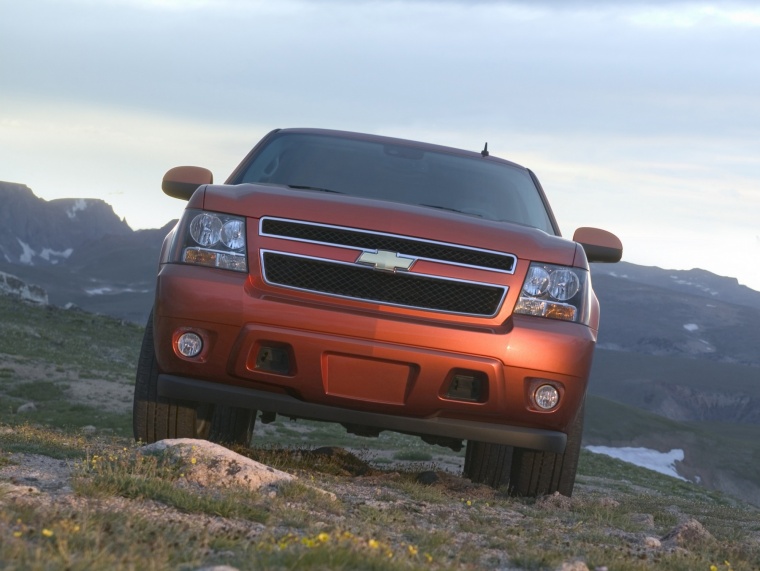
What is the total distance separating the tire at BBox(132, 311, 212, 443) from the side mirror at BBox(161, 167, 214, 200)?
89cm

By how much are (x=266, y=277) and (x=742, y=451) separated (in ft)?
399

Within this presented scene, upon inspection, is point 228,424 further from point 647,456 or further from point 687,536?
point 647,456

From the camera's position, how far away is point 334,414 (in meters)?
5.02

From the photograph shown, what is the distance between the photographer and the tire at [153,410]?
548 centimetres

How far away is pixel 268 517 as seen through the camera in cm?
384

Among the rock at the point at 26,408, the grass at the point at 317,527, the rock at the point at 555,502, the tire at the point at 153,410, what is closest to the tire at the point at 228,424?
the grass at the point at 317,527

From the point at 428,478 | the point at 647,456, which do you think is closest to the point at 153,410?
the point at 428,478

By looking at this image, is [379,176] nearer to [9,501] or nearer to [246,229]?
[246,229]

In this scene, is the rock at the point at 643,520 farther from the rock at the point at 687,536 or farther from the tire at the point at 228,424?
the tire at the point at 228,424

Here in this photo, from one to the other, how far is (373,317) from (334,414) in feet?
1.82

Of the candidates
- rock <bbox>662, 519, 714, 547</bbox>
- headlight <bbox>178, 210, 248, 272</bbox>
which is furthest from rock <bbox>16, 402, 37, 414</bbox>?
rock <bbox>662, 519, 714, 547</bbox>

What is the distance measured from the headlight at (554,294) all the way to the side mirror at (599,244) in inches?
35.0

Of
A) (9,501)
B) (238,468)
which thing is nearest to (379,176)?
(238,468)

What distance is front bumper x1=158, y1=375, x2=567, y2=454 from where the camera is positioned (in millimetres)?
5008
